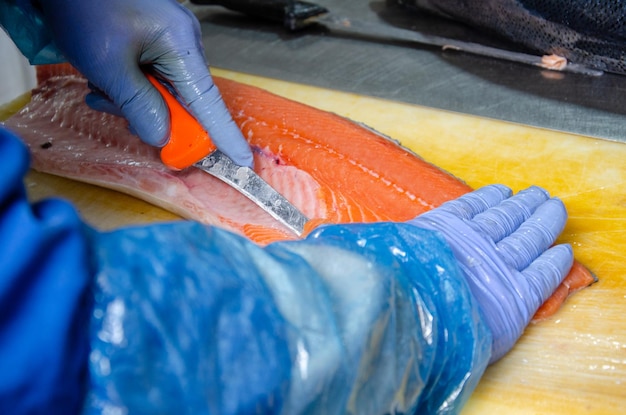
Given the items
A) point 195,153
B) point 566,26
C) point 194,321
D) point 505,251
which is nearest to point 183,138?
point 195,153

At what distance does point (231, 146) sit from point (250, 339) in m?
1.32

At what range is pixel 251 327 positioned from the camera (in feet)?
3.21

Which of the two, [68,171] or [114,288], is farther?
[68,171]

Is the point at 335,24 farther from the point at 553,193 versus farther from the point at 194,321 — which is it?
the point at 194,321

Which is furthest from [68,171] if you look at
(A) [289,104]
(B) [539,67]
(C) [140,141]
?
(B) [539,67]

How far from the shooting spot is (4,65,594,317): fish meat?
6.81 feet

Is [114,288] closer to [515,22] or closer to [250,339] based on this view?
[250,339]

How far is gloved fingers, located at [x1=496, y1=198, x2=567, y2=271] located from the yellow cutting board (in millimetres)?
196

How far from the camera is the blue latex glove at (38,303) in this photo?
80 cm

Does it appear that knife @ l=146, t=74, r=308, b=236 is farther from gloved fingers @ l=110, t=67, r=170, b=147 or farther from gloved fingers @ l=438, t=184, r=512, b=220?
gloved fingers @ l=438, t=184, r=512, b=220

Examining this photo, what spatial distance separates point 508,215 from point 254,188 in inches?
32.1

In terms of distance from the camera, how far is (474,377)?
143cm

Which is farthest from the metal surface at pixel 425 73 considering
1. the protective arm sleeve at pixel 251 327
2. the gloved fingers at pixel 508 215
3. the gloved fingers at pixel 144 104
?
the protective arm sleeve at pixel 251 327

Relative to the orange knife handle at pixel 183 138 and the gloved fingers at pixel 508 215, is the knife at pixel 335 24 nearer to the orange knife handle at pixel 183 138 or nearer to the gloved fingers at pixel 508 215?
the gloved fingers at pixel 508 215
